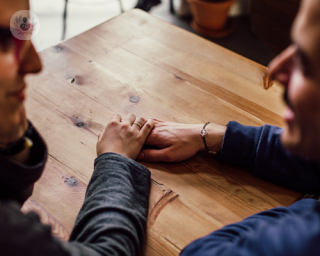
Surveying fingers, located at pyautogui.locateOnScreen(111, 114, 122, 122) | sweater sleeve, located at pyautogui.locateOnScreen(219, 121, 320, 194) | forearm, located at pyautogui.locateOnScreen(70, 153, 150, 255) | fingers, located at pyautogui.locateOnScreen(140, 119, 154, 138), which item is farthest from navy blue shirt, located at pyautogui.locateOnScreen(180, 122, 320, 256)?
fingers, located at pyautogui.locateOnScreen(111, 114, 122, 122)

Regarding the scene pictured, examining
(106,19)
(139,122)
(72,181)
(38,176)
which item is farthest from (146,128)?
(106,19)

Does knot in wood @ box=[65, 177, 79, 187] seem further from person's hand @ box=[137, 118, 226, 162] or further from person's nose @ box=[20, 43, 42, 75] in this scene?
person's nose @ box=[20, 43, 42, 75]

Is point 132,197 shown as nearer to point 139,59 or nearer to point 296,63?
point 296,63

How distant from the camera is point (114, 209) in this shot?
0.60 meters

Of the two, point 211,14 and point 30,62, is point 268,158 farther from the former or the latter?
point 211,14

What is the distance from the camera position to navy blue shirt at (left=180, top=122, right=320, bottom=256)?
39 cm

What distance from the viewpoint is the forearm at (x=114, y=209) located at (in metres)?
0.57

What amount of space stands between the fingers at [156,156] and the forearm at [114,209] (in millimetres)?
80

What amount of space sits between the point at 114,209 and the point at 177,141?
0.31 metres

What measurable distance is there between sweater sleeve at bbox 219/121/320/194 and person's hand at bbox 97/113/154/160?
0.24 meters

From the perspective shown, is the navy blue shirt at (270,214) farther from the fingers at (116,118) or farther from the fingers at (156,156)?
the fingers at (116,118)

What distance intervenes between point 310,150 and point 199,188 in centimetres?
38

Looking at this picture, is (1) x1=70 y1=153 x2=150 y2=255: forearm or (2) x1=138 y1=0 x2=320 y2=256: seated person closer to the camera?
(2) x1=138 y1=0 x2=320 y2=256: seated person

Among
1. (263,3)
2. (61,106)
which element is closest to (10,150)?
(61,106)
